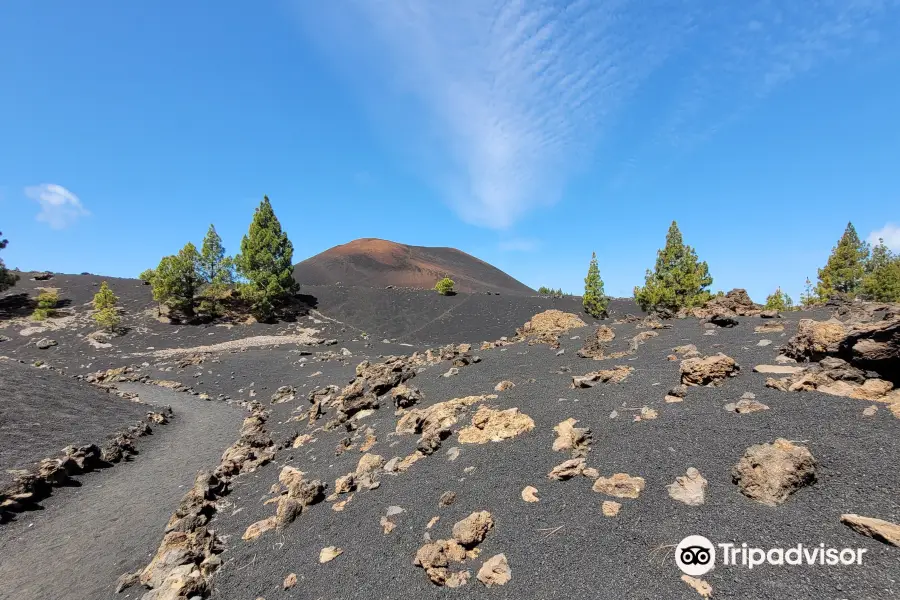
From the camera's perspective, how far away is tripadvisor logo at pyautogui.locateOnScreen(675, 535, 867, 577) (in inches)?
128

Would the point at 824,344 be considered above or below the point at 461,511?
above

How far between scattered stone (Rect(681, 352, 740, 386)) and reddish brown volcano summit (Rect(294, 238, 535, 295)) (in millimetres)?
67705

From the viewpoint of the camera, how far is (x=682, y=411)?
6082 mm

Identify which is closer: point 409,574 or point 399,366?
point 409,574

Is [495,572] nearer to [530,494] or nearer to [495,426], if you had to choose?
[530,494]

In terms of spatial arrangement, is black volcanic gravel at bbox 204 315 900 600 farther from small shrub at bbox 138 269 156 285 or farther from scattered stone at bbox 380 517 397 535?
small shrub at bbox 138 269 156 285

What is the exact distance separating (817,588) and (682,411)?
3.22 metres

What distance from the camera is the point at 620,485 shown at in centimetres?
485

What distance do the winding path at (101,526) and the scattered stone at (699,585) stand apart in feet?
23.8

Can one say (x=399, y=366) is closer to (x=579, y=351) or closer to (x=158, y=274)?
(x=579, y=351)

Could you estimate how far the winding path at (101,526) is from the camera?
6.30 m

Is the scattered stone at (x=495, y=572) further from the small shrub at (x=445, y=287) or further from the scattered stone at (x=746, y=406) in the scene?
A: the small shrub at (x=445, y=287)

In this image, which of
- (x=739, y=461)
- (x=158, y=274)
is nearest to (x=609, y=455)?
(x=739, y=461)

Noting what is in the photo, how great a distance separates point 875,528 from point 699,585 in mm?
1557
